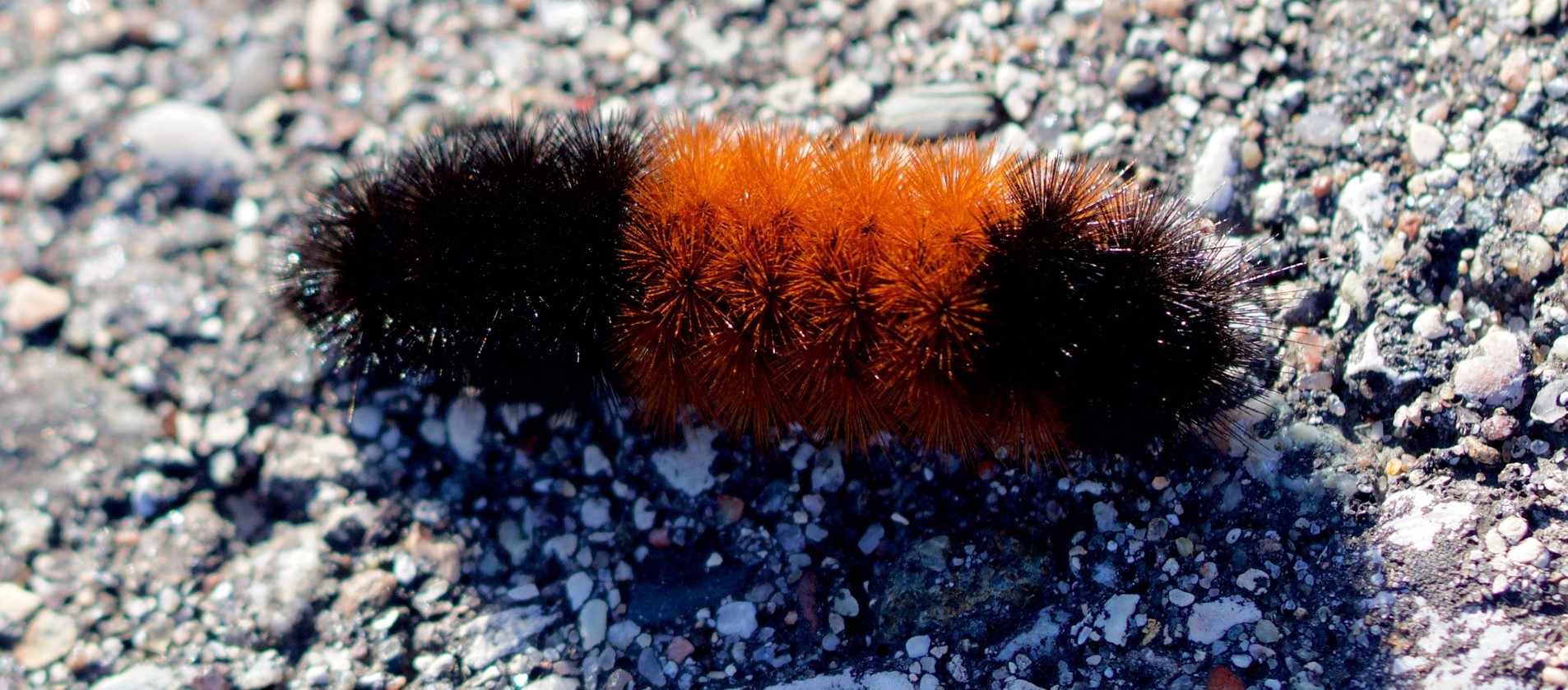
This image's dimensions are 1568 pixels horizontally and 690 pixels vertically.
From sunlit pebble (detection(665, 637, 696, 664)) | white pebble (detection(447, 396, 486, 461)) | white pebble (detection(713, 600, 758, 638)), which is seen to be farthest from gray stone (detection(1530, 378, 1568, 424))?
white pebble (detection(447, 396, 486, 461))

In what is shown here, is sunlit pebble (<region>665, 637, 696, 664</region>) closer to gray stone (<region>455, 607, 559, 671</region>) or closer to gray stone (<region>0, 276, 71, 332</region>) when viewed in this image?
gray stone (<region>455, 607, 559, 671</region>)

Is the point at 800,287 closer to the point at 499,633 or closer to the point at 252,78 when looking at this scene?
the point at 499,633

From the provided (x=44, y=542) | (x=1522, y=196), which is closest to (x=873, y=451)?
(x=1522, y=196)

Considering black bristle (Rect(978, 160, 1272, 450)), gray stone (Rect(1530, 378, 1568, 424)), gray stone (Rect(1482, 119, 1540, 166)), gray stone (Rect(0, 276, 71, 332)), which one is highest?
gray stone (Rect(0, 276, 71, 332))

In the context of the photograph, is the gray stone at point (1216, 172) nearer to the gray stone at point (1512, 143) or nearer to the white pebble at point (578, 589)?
the gray stone at point (1512, 143)

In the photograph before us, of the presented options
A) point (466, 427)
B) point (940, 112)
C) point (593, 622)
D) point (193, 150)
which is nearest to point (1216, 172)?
point (940, 112)

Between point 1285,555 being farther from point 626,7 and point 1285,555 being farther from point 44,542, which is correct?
point 44,542

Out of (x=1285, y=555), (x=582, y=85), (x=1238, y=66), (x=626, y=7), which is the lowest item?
(x=1285, y=555)
